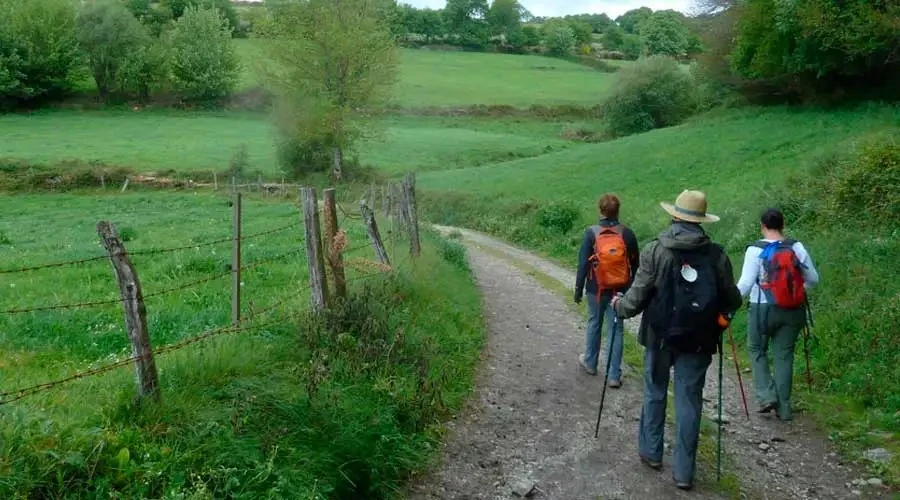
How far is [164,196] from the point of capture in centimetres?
4159

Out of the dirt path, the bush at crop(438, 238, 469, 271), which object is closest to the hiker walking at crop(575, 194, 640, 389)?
the dirt path

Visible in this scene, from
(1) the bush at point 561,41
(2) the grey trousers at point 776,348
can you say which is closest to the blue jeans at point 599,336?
(2) the grey trousers at point 776,348

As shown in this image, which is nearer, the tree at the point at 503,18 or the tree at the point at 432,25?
the tree at the point at 432,25

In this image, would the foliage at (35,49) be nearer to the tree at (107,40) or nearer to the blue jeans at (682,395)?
the tree at (107,40)

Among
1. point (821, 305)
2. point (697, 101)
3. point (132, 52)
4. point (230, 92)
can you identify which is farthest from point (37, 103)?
point (821, 305)

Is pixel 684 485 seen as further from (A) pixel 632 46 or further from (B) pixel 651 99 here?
(A) pixel 632 46

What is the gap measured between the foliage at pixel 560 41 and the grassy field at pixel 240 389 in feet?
378

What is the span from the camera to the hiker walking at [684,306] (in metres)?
6.40

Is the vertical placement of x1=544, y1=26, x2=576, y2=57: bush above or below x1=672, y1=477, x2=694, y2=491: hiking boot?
above

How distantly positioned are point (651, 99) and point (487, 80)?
119 ft

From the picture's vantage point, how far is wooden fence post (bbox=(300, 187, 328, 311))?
797 cm

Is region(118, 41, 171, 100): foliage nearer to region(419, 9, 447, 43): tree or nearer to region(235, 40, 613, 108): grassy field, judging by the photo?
region(235, 40, 613, 108): grassy field

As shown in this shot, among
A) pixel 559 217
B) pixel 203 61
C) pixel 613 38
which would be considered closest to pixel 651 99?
pixel 559 217

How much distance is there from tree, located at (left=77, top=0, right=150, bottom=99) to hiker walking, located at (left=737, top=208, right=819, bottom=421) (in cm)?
7576
